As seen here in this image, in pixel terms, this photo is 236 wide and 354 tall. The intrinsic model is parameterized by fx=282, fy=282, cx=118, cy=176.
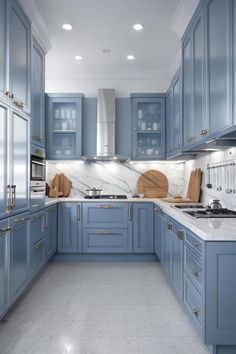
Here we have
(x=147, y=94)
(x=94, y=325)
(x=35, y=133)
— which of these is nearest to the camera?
(x=94, y=325)

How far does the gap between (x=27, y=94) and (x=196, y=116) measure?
1.56 meters

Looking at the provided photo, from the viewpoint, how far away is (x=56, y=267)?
143 inches

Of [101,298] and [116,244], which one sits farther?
[116,244]

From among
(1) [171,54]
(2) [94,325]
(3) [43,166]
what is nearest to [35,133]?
(3) [43,166]

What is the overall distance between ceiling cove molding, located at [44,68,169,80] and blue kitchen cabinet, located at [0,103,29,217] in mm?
2068

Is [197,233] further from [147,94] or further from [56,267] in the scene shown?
[147,94]

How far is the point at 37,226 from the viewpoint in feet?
9.64

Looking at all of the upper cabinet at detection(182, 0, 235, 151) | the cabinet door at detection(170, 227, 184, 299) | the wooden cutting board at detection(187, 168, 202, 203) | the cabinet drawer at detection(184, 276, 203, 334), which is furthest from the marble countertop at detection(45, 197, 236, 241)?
the wooden cutting board at detection(187, 168, 202, 203)

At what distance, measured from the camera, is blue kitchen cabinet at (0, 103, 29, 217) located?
2.06 metres

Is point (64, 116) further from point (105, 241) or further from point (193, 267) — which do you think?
point (193, 267)

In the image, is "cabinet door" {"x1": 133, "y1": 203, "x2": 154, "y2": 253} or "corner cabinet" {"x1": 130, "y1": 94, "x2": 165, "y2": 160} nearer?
"cabinet door" {"x1": 133, "y1": 203, "x2": 154, "y2": 253}

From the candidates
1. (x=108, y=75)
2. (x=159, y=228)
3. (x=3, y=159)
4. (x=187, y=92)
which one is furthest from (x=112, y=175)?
(x=3, y=159)

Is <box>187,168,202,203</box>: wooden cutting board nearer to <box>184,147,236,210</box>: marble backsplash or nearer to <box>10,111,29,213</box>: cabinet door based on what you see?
<box>184,147,236,210</box>: marble backsplash

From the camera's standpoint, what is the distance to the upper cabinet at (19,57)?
2.21 metres
